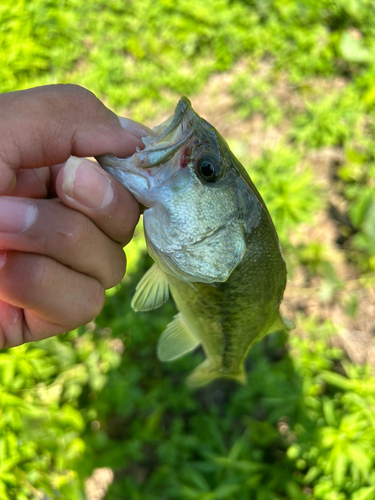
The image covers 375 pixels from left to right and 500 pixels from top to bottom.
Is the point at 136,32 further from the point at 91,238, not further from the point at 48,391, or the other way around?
the point at 48,391

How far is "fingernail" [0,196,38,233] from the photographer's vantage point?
1.21 m

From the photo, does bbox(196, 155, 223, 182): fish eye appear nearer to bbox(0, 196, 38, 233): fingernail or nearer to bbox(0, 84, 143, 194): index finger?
bbox(0, 84, 143, 194): index finger

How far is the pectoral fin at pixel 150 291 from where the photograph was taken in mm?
1622

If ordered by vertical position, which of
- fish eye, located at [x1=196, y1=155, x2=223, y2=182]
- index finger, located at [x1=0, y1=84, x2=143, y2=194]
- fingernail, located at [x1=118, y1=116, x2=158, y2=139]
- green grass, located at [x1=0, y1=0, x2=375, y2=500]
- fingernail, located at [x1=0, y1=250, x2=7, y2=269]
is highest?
index finger, located at [x1=0, y1=84, x2=143, y2=194]

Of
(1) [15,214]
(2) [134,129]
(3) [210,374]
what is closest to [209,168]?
(2) [134,129]

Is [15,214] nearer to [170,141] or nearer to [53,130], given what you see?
[53,130]

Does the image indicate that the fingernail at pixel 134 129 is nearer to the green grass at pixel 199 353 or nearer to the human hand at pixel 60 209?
the human hand at pixel 60 209

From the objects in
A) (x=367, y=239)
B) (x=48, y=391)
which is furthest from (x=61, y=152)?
(x=367, y=239)

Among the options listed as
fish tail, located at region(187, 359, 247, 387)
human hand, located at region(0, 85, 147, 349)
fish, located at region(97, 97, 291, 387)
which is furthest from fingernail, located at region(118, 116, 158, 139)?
fish tail, located at region(187, 359, 247, 387)

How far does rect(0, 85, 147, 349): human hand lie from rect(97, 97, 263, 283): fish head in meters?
0.11

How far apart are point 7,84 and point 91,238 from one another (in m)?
2.80

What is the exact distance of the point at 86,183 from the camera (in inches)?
49.9

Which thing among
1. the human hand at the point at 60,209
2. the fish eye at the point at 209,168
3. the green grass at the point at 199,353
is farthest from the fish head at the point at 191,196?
the green grass at the point at 199,353

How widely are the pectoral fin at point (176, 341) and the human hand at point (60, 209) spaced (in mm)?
546
